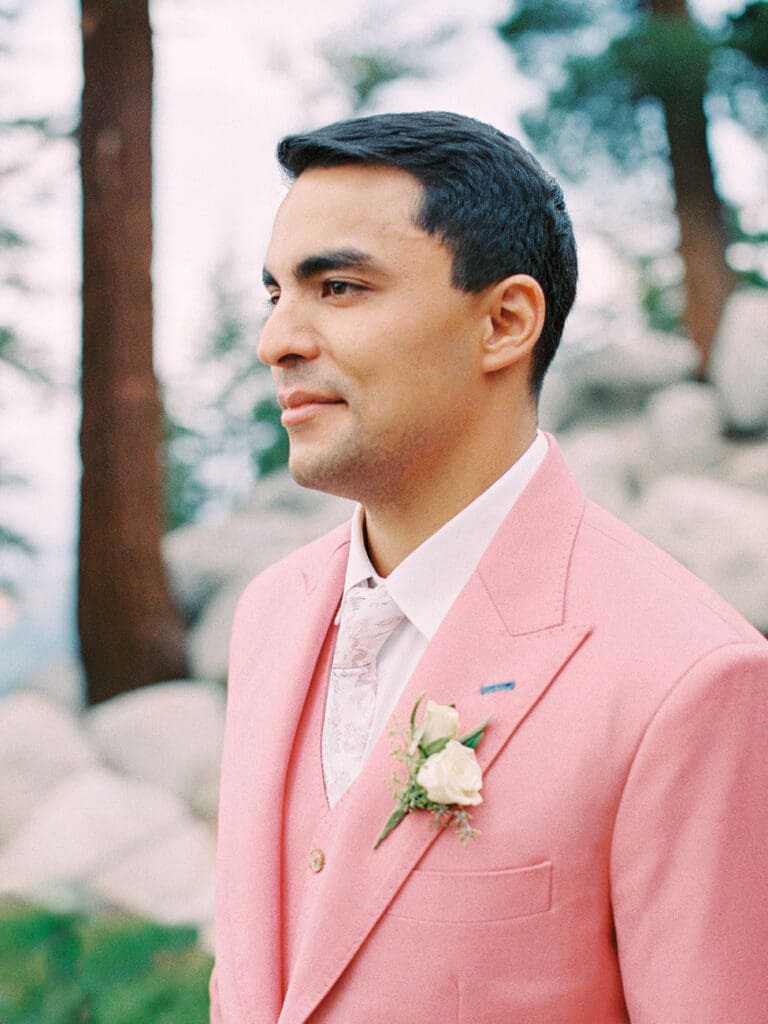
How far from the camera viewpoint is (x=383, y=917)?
112cm

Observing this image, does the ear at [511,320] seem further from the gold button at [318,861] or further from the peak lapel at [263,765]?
the gold button at [318,861]

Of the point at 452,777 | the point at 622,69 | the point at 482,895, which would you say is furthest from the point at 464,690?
the point at 622,69

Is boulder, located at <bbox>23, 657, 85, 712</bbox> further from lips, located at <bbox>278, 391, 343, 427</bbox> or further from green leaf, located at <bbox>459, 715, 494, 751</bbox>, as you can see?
green leaf, located at <bbox>459, 715, 494, 751</bbox>

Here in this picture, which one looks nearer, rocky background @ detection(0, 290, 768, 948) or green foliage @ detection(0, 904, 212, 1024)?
green foliage @ detection(0, 904, 212, 1024)

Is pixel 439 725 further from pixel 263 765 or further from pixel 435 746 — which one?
pixel 263 765

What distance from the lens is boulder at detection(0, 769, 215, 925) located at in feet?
10.9

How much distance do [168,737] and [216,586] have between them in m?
0.58

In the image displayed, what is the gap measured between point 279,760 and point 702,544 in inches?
91.5

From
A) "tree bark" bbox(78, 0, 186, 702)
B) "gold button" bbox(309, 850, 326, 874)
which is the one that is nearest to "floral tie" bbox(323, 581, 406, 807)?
"gold button" bbox(309, 850, 326, 874)

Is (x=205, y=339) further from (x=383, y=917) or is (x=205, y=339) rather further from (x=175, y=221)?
(x=383, y=917)

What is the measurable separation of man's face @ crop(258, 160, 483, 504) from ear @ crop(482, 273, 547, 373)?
22 mm

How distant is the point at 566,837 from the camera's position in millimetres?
1069

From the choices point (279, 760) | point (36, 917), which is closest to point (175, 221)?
point (36, 917)

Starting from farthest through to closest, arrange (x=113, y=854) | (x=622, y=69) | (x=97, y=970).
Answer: (x=622, y=69)
(x=113, y=854)
(x=97, y=970)
